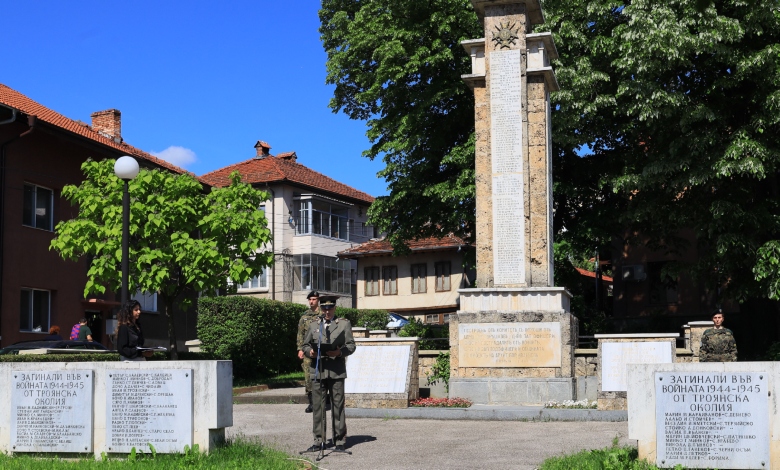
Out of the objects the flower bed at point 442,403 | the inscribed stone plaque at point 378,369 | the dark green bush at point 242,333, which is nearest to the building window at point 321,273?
the dark green bush at point 242,333

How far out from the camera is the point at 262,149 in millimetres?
58312

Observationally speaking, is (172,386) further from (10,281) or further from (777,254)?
(10,281)

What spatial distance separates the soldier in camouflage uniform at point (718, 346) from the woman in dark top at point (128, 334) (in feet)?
27.9

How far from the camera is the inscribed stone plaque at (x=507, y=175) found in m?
18.4

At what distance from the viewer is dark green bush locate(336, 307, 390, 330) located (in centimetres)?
4059

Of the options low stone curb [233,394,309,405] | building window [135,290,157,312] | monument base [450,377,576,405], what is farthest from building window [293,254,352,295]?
monument base [450,377,576,405]

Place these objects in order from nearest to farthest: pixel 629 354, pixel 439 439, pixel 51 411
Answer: pixel 51 411, pixel 439 439, pixel 629 354

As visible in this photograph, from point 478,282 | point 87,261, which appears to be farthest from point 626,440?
point 87,261

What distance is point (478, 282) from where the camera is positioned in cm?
1864

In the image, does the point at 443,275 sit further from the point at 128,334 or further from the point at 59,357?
the point at 128,334

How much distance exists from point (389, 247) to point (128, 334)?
42596 mm

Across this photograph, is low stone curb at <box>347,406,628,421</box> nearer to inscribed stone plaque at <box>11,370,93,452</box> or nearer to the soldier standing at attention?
the soldier standing at attention

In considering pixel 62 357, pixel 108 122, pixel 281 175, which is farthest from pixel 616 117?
pixel 281 175

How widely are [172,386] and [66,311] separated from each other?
20.0m
